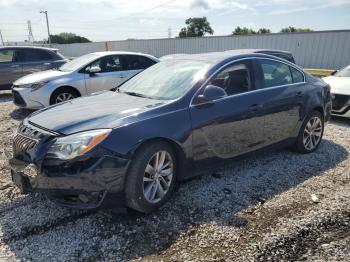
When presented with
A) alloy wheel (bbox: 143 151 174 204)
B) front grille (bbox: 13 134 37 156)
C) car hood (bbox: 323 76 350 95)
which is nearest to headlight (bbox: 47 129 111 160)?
front grille (bbox: 13 134 37 156)

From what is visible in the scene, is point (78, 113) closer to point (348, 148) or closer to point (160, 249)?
point (160, 249)

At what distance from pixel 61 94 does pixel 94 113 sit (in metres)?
4.76

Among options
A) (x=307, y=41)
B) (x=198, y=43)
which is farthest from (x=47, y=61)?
(x=198, y=43)

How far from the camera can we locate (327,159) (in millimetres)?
5246

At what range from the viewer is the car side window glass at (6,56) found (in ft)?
34.1

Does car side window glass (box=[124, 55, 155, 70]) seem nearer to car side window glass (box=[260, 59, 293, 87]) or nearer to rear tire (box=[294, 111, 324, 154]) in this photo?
car side window glass (box=[260, 59, 293, 87])

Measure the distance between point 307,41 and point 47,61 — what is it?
17080mm

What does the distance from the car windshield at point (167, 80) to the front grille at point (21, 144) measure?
1410mm

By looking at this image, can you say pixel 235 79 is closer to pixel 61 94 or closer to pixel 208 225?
pixel 208 225

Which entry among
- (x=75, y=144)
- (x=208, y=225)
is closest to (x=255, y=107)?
(x=208, y=225)

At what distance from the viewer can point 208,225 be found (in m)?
3.33

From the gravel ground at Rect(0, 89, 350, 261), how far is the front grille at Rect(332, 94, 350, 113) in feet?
10.8

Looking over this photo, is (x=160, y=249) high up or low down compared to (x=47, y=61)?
down

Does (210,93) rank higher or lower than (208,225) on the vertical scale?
higher
